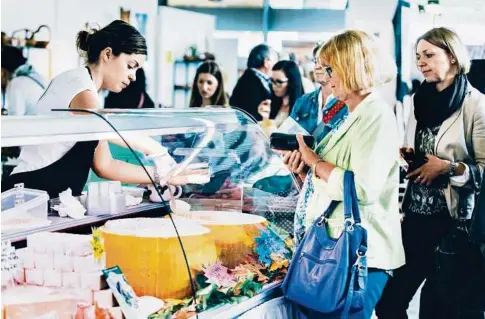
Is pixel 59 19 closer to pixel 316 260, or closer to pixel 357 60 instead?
pixel 357 60

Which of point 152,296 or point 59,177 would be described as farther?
point 59,177

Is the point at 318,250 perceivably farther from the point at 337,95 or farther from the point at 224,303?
the point at 337,95

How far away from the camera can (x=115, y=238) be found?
2311mm

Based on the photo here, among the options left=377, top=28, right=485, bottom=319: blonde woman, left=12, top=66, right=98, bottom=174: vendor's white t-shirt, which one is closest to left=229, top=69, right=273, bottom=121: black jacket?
left=377, top=28, right=485, bottom=319: blonde woman

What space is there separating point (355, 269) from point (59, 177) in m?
1.11

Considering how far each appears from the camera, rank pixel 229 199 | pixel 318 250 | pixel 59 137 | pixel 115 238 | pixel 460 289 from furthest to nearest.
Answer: pixel 460 289 < pixel 229 199 < pixel 318 250 < pixel 115 238 < pixel 59 137

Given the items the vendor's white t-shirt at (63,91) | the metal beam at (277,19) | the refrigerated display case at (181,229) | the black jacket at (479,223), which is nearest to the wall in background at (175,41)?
the metal beam at (277,19)

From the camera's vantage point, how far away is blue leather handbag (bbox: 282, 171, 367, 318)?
2.45 meters

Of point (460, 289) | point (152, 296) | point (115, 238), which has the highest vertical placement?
point (115, 238)

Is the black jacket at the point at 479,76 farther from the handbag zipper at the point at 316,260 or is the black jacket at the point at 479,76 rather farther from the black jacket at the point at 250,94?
the handbag zipper at the point at 316,260

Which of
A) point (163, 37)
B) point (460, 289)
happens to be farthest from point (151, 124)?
point (163, 37)

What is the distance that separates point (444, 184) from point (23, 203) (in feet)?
6.40

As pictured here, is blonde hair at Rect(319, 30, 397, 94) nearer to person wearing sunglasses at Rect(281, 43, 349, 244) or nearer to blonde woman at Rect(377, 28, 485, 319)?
person wearing sunglasses at Rect(281, 43, 349, 244)

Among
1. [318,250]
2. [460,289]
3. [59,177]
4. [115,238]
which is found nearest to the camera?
[115,238]
